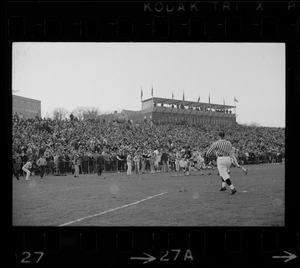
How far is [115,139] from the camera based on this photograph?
814 centimetres

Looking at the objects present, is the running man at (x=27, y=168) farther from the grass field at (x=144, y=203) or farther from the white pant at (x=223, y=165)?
the white pant at (x=223, y=165)

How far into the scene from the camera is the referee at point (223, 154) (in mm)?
7365

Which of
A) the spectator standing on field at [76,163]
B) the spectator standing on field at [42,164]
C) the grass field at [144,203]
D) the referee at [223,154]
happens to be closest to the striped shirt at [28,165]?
the grass field at [144,203]

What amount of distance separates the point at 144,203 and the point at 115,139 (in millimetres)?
1495

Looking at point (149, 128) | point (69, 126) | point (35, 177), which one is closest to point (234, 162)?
point (149, 128)

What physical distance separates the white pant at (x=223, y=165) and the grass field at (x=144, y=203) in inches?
5.1

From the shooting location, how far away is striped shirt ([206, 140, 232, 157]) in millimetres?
7348

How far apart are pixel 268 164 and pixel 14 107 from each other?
5157mm

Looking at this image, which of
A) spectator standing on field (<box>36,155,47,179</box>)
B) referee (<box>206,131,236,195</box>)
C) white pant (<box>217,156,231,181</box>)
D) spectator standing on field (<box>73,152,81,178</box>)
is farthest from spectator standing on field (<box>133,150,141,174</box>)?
spectator standing on field (<box>36,155,47,179</box>)

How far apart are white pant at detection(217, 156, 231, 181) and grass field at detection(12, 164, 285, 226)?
0.42 feet

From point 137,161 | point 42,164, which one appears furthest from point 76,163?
point 137,161

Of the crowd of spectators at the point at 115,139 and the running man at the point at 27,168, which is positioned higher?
the crowd of spectators at the point at 115,139
